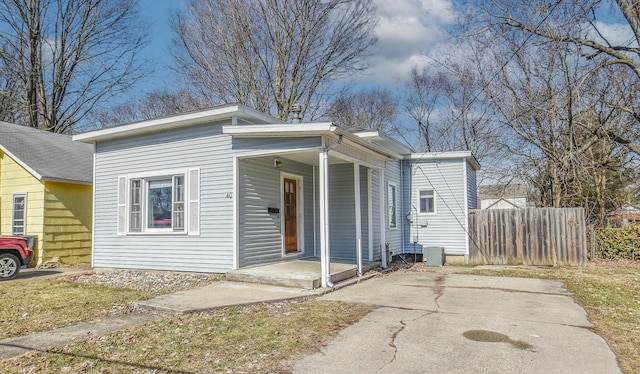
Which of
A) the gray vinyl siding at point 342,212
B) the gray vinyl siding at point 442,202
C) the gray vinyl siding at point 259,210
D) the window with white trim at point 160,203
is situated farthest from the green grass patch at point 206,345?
the gray vinyl siding at point 442,202

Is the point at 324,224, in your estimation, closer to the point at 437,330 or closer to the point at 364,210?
the point at 437,330

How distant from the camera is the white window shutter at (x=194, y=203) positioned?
9.44 m

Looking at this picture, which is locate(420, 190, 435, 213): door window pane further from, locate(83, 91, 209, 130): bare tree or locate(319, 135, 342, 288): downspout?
locate(83, 91, 209, 130): bare tree

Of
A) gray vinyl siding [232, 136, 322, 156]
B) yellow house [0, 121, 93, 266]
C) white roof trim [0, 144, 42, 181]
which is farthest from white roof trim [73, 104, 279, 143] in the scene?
yellow house [0, 121, 93, 266]

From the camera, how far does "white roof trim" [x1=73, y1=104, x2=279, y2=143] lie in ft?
29.4

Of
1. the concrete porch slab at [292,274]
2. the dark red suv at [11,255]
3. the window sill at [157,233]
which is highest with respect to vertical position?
the window sill at [157,233]

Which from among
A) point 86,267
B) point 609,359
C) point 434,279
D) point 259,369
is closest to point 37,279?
point 86,267

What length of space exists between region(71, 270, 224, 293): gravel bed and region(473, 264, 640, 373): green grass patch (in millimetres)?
6795

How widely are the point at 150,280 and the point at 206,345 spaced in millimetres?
5133

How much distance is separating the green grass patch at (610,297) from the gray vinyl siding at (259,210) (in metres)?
5.53

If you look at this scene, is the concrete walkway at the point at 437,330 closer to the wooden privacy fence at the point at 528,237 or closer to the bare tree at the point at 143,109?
the wooden privacy fence at the point at 528,237

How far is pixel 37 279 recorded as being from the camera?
32.5 feet

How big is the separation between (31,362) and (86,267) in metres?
8.83

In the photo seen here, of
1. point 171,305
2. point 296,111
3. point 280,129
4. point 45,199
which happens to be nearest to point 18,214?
point 45,199
